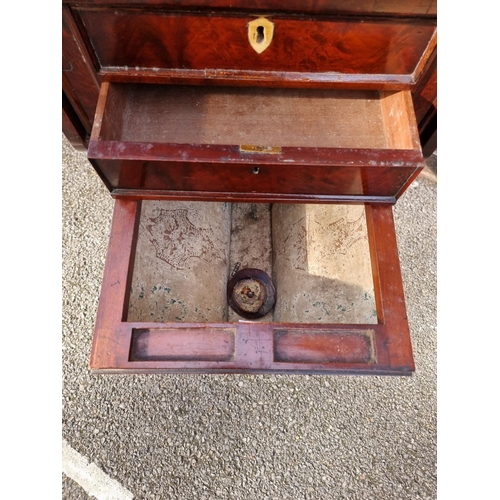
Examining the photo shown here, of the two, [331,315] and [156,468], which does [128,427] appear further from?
[331,315]

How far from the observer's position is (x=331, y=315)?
3.90 ft

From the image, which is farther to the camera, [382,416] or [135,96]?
[382,416]

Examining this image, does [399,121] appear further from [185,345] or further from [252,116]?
[185,345]

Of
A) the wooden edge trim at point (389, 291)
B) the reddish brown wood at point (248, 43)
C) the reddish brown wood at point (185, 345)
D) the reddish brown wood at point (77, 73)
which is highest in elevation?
the reddish brown wood at point (248, 43)

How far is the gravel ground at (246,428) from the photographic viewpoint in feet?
3.71

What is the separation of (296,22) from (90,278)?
1033mm

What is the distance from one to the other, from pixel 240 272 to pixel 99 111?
0.73 m

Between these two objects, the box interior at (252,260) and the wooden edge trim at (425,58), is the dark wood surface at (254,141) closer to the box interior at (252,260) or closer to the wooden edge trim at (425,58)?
the wooden edge trim at (425,58)

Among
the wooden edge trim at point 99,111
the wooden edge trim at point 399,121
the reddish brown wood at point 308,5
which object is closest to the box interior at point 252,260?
the wooden edge trim at point 399,121

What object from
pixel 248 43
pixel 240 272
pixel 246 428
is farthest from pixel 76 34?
pixel 246 428

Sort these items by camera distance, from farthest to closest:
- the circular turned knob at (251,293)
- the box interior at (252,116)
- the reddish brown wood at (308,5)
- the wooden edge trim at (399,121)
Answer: the circular turned knob at (251,293) → the box interior at (252,116) → the wooden edge trim at (399,121) → the reddish brown wood at (308,5)

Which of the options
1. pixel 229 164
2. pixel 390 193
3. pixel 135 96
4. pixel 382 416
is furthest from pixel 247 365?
pixel 135 96

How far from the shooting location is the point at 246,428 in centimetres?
121

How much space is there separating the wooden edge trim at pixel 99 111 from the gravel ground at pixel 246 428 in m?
0.65
